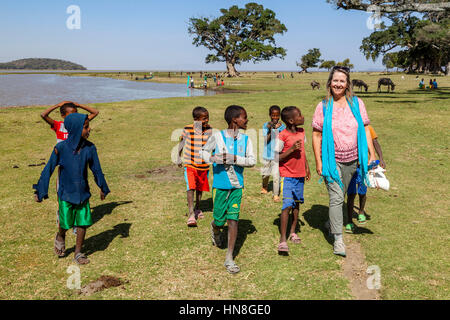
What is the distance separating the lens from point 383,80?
30844mm

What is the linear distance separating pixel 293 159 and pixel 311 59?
140 meters

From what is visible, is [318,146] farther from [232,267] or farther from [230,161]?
[232,267]

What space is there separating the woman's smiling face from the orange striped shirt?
7.00ft

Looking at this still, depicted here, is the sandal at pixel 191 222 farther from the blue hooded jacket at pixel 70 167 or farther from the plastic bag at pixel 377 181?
the plastic bag at pixel 377 181

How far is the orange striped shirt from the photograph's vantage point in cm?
564

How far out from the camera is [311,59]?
440 ft

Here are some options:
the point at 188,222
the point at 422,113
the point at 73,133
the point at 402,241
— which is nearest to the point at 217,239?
the point at 188,222

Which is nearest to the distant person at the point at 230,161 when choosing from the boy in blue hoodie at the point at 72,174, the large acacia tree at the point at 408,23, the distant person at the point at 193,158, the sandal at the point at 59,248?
the distant person at the point at 193,158

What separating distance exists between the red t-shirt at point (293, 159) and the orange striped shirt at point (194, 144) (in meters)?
1.35

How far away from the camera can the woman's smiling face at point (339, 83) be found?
4.39 meters

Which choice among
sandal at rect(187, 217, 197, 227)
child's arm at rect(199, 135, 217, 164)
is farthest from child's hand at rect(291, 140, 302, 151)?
sandal at rect(187, 217, 197, 227)
